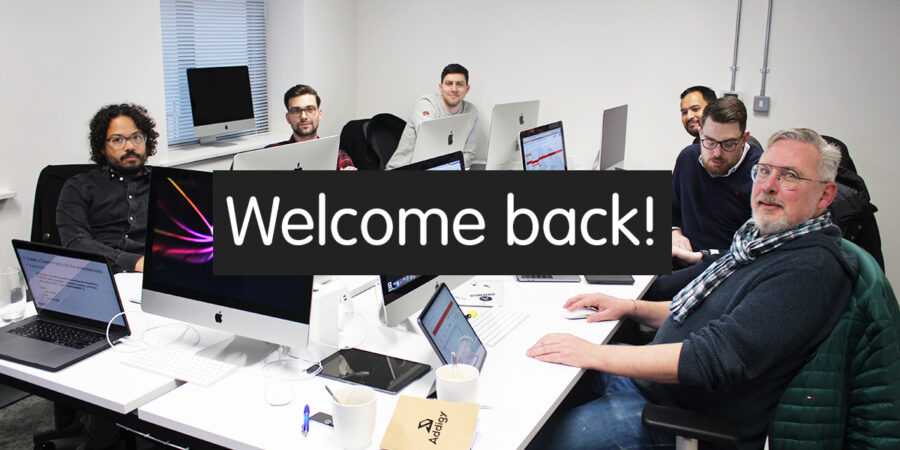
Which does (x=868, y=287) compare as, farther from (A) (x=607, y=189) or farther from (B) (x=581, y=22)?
(B) (x=581, y=22)

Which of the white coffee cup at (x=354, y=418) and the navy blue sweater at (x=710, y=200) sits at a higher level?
the navy blue sweater at (x=710, y=200)

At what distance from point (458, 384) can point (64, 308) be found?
121cm

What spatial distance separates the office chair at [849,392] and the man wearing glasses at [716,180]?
1277mm

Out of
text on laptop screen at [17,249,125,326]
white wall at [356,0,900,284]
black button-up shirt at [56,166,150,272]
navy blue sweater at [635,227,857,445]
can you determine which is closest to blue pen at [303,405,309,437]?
text on laptop screen at [17,249,125,326]

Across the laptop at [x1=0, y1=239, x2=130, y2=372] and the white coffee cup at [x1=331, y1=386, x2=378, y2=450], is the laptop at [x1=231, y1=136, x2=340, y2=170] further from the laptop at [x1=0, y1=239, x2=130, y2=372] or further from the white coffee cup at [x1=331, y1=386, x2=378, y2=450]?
the white coffee cup at [x1=331, y1=386, x2=378, y2=450]

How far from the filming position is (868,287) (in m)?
1.59

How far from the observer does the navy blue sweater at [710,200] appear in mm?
2941

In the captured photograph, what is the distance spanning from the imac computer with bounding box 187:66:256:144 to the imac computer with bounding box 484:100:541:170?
2.00m

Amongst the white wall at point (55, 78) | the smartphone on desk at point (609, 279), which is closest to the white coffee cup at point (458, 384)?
the smartphone on desk at point (609, 279)

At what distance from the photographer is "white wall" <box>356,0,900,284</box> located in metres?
4.30

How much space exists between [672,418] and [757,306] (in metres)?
0.34

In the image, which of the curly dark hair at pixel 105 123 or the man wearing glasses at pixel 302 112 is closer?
the curly dark hair at pixel 105 123

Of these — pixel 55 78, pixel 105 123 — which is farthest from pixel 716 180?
pixel 55 78

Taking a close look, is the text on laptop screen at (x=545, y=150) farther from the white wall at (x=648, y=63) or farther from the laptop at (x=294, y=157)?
the white wall at (x=648, y=63)
